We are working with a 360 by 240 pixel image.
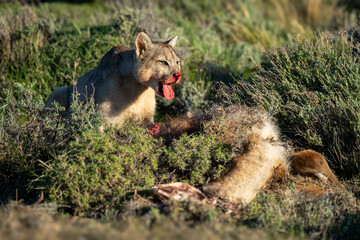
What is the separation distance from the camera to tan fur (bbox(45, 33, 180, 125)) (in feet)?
18.3

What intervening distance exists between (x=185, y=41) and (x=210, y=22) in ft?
13.2

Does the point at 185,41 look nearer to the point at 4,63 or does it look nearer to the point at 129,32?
the point at 129,32

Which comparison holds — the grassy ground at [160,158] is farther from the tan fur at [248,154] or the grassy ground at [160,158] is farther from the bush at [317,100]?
the tan fur at [248,154]

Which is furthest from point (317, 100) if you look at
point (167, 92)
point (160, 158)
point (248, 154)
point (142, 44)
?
point (142, 44)

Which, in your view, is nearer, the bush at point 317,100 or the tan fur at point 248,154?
the tan fur at point 248,154

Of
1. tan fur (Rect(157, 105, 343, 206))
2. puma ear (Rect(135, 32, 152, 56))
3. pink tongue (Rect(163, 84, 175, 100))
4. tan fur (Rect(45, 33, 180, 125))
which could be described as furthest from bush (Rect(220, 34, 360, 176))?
puma ear (Rect(135, 32, 152, 56))

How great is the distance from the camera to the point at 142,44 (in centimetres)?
561

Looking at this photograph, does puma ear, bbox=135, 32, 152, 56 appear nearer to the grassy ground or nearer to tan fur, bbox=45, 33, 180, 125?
tan fur, bbox=45, 33, 180, 125

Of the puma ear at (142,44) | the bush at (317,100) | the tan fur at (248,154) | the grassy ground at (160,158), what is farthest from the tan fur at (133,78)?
the bush at (317,100)

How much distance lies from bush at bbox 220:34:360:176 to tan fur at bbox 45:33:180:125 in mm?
1102

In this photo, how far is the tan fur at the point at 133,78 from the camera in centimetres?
558

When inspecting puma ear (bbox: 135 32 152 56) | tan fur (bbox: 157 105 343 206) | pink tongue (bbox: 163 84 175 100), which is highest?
puma ear (bbox: 135 32 152 56)

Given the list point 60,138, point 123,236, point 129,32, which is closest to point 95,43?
point 129,32

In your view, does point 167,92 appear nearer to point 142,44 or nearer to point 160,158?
point 142,44
